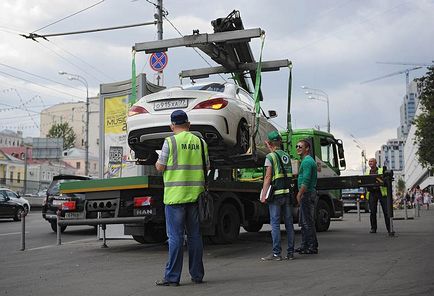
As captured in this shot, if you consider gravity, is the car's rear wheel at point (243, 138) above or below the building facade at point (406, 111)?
below

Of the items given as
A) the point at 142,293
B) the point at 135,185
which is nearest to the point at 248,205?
the point at 135,185

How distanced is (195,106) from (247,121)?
129cm

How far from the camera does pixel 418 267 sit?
7371 mm

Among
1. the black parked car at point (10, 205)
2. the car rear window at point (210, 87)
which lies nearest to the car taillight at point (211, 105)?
the car rear window at point (210, 87)

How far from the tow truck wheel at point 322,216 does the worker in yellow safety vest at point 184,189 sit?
8202mm

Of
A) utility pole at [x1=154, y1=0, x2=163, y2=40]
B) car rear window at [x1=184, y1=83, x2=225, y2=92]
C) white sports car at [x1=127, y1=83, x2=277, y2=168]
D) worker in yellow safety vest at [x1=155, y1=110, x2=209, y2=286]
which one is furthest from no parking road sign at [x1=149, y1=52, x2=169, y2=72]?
worker in yellow safety vest at [x1=155, y1=110, x2=209, y2=286]

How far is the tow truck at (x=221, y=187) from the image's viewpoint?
9.47 metres

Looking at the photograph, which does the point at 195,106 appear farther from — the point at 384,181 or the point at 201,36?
the point at 384,181

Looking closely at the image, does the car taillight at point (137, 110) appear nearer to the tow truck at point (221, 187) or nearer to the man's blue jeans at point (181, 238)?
the tow truck at point (221, 187)

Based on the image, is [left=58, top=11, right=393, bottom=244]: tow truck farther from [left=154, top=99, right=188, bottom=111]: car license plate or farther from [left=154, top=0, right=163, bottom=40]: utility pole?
[left=154, top=0, right=163, bottom=40]: utility pole

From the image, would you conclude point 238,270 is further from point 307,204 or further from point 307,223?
point 307,204

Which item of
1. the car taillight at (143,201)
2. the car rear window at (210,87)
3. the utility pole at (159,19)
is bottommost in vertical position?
the car taillight at (143,201)

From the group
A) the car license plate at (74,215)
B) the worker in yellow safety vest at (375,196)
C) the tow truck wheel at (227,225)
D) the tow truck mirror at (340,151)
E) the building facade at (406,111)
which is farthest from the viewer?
the building facade at (406,111)

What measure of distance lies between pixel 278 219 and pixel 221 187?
6.71ft
